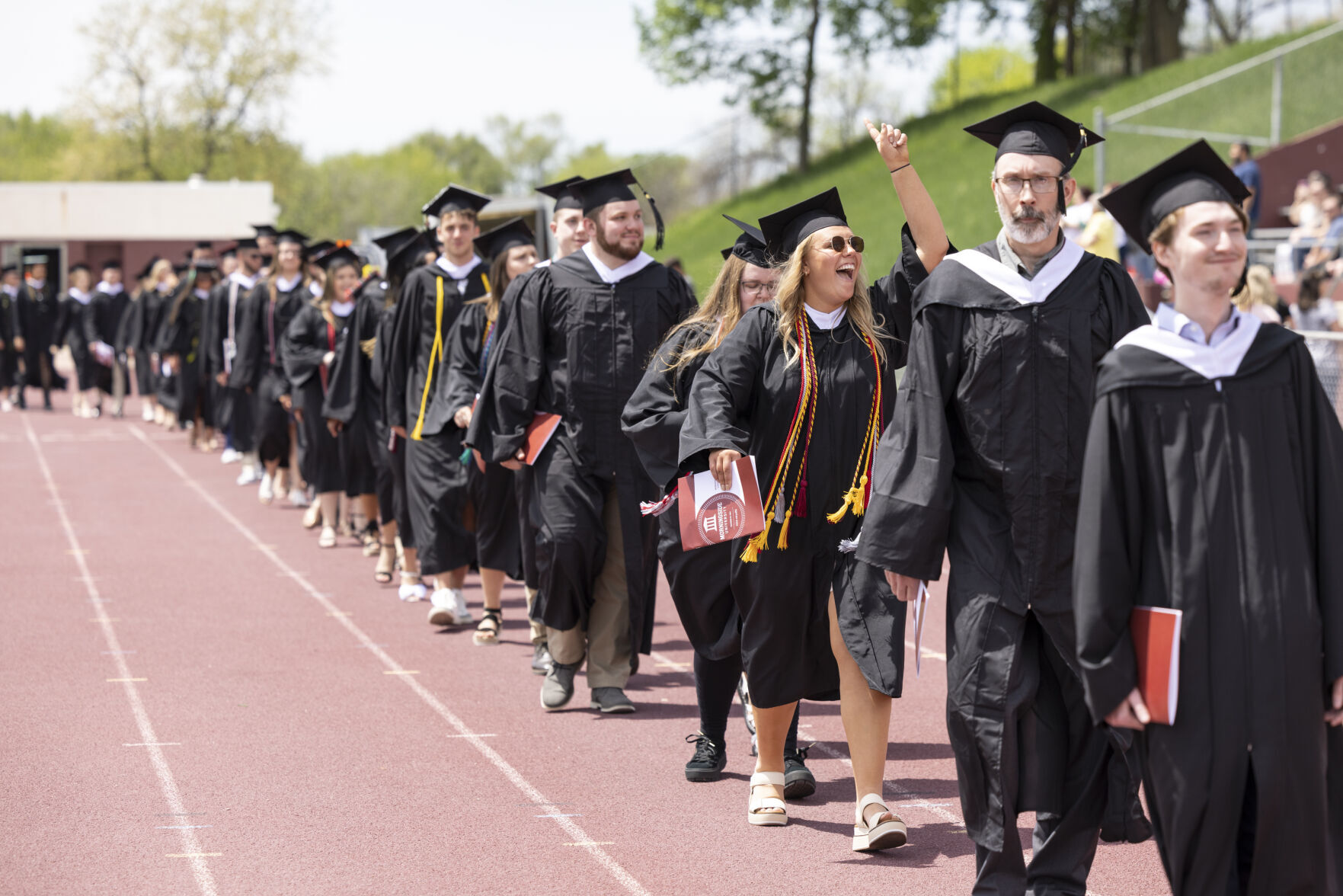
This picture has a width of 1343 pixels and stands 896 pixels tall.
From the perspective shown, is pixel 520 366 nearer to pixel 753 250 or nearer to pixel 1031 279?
pixel 753 250

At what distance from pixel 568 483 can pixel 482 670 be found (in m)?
1.48

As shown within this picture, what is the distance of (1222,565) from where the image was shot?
3.55 metres

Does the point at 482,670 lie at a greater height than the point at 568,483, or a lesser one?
lesser

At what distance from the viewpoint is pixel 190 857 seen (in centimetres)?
519

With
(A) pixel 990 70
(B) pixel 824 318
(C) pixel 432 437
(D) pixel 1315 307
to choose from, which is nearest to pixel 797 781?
(B) pixel 824 318

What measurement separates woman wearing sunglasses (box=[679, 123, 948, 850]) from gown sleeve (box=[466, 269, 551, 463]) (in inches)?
72.1

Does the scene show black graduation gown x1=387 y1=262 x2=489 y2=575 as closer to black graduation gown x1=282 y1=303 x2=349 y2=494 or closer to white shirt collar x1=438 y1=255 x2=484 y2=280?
white shirt collar x1=438 y1=255 x2=484 y2=280

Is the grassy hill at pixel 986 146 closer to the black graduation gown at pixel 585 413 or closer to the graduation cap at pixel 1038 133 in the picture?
the black graduation gown at pixel 585 413

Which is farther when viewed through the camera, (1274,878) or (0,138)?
(0,138)

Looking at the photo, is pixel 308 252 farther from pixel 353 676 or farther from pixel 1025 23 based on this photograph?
pixel 1025 23

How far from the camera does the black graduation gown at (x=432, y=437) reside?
9227 mm

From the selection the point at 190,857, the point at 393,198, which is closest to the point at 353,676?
the point at 190,857

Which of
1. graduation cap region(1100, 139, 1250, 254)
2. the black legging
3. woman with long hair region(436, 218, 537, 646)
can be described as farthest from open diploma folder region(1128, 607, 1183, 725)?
woman with long hair region(436, 218, 537, 646)

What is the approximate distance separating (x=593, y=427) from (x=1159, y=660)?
4.00 meters
